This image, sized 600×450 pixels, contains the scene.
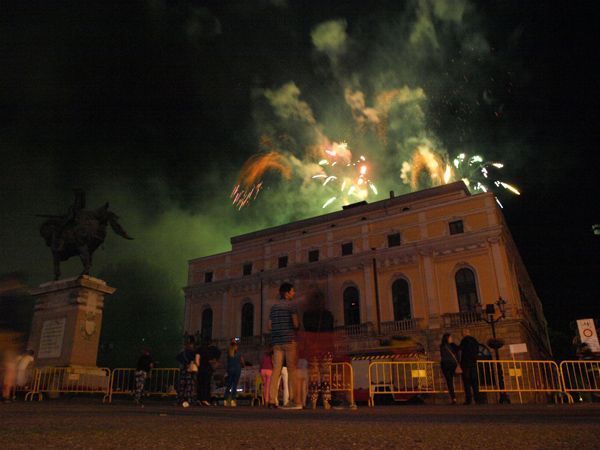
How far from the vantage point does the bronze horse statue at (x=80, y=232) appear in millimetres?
14125

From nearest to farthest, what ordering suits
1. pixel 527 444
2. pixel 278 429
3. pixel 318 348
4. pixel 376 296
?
pixel 527 444 < pixel 278 429 < pixel 318 348 < pixel 376 296

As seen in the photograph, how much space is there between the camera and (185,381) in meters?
10.9

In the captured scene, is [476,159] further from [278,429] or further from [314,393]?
[278,429]

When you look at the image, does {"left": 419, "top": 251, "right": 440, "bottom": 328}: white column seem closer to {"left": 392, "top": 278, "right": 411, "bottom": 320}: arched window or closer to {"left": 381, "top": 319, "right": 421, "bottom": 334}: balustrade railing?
{"left": 381, "top": 319, "right": 421, "bottom": 334}: balustrade railing

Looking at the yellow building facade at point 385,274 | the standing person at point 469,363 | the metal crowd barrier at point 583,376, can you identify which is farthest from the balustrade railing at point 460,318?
the standing person at point 469,363

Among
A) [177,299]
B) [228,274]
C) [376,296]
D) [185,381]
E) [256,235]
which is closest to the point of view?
[185,381]

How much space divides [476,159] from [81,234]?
3273 centimetres

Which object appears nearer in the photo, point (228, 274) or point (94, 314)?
point (94, 314)

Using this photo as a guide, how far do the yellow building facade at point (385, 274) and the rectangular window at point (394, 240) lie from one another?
7cm

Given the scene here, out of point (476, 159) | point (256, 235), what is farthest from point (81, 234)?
point (476, 159)

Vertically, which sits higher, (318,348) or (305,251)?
(305,251)

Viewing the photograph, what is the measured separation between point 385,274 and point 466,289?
17.4 ft

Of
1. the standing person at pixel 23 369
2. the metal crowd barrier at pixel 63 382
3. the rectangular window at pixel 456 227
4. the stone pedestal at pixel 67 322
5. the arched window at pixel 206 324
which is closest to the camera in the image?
the standing person at pixel 23 369

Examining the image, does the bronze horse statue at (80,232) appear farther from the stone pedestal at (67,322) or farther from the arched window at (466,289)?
the arched window at (466,289)
